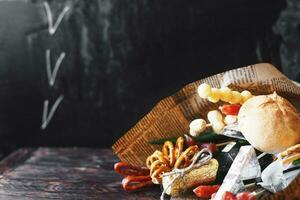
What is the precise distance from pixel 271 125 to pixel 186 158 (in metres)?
0.32

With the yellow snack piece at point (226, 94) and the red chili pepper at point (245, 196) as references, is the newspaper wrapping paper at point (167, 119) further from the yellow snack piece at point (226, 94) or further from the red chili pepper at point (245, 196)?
the red chili pepper at point (245, 196)

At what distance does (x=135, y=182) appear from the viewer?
1.85m

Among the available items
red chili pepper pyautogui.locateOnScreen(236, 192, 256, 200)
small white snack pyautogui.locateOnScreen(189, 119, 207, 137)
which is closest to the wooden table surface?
small white snack pyautogui.locateOnScreen(189, 119, 207, 137)

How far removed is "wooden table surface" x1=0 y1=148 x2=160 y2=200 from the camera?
5.99ft

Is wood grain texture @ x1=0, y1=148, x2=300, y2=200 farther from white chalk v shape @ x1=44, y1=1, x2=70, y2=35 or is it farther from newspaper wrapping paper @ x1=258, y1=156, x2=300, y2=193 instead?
white chalk v shape @ x1=44, y1=1, x2=70, y2=35

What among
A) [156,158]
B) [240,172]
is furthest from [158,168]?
[240,172]

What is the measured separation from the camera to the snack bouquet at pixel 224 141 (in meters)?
1.54

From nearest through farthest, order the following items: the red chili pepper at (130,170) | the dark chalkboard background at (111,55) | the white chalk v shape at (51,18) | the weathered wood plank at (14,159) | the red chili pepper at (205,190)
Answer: the red chili pepper at (205,190), the red chili pepper at (130,170), the weathered wood plank at (14,159), the dark chalkboard background at (111,55), the white chalk v shape at (51,18)

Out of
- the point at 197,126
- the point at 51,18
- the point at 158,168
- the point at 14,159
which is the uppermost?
the point at 51,18

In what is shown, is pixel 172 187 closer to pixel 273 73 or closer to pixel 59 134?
pixel 273 73

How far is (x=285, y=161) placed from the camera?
4.95 feet

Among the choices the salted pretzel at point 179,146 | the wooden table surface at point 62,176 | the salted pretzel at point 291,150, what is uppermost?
the salted pretzel at point 291,150

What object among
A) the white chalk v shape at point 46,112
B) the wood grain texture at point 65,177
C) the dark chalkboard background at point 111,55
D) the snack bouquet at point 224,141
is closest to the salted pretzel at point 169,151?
the snack bouquet at point 224,141

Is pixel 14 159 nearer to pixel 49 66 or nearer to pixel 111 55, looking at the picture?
pixel 49 66
